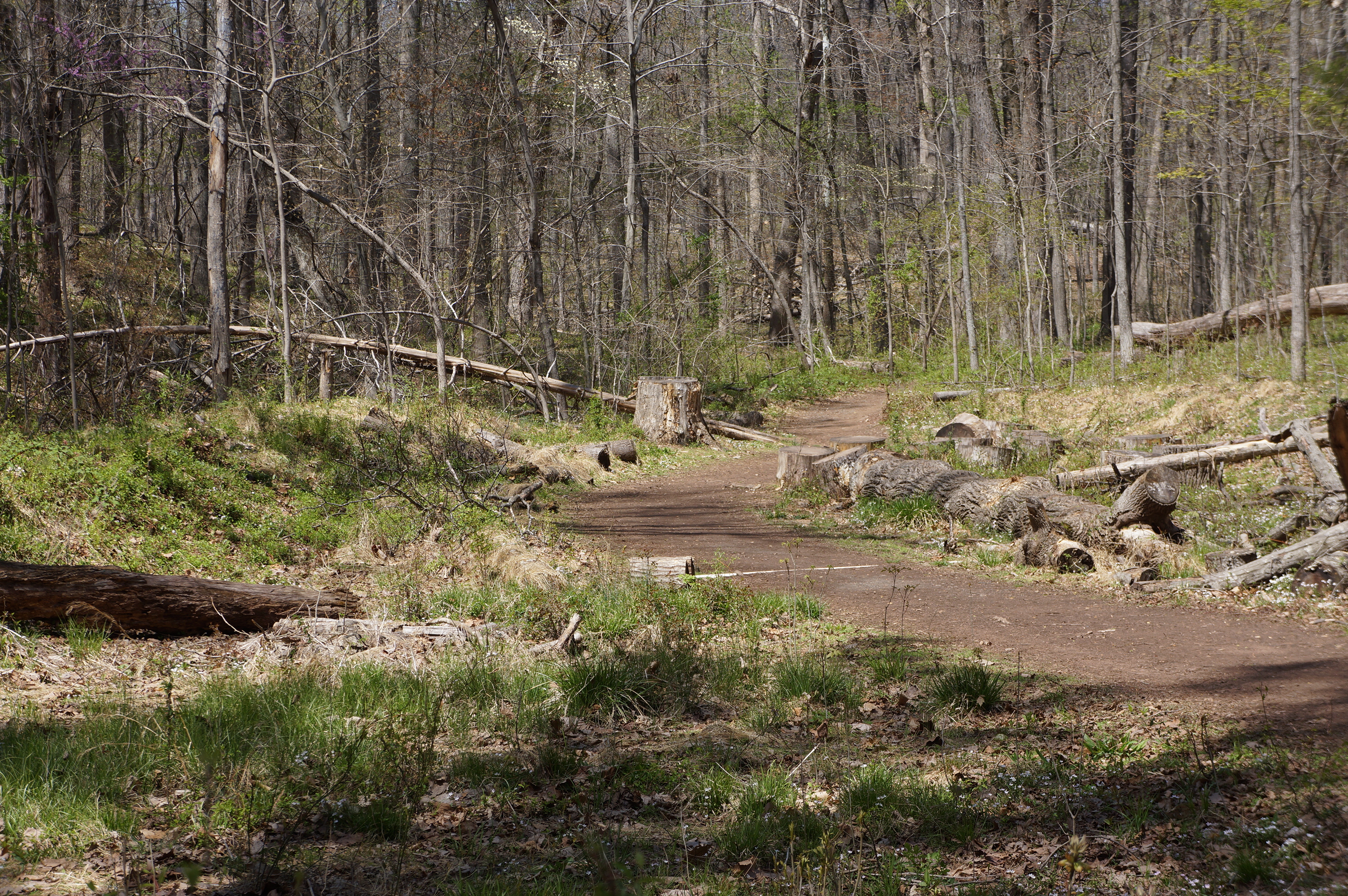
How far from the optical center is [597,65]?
19.0 metres

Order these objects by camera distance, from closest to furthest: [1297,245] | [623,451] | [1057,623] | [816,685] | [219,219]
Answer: [816,685] < [1057,623] < [219,219] < [1297,245] < [623,451]

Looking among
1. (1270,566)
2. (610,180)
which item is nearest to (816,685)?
(1270,566)

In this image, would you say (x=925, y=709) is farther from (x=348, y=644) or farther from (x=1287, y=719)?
(x=348, y=644)

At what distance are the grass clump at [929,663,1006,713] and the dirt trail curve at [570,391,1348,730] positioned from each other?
743mm

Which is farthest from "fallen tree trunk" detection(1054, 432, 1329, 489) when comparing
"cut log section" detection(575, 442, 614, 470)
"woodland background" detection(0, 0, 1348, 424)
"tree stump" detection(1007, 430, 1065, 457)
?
"cut log section" detection(575, 442, 614, 470)

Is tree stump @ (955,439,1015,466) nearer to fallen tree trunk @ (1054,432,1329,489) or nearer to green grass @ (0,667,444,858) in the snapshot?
fallen tree trunk @ (1054,432,1329,489)

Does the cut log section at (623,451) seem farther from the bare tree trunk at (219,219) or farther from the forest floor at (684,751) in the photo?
the forest floor at (684,751)

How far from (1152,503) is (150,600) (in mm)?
7717

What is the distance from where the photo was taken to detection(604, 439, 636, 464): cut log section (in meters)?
14.0

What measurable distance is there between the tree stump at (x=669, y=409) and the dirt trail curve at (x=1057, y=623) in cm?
422

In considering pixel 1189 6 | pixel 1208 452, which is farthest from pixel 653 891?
pixel 1189 6

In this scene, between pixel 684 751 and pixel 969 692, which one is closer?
pixel 684 751

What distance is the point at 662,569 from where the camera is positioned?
7.59 meters

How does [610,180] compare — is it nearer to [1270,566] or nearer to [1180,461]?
[1180,461]
